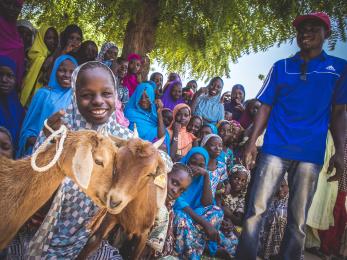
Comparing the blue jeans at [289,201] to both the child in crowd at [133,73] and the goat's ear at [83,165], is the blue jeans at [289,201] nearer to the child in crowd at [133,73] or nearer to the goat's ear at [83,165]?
the goat's ear at [83,165]

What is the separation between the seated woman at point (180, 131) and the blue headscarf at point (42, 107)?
260cm

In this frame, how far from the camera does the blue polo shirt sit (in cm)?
301

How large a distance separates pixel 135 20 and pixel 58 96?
240cm

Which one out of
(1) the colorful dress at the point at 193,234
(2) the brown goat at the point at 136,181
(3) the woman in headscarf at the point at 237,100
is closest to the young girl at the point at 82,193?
(2) the brown goat at the point at 136,181

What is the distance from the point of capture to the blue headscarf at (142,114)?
550 centimetres

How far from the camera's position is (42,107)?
11.7 ft

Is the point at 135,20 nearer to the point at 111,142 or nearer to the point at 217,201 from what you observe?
the point at 217,201

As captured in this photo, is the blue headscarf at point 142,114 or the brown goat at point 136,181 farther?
the blue headscarf at point 142,114

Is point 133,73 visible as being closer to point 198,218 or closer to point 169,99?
point 169,99

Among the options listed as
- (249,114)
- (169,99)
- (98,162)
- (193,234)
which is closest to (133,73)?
(169,99)

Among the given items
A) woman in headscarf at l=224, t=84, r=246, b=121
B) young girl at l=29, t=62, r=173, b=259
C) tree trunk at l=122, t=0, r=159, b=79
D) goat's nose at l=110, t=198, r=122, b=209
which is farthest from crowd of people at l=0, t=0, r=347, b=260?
woman in headscarf at l=224, t=84, r=246, b=121

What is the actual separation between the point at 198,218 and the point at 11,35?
3326 mm

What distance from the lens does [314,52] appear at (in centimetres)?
313

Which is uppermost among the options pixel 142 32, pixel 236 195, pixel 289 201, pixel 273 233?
pixel 142 32
